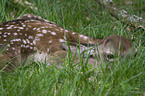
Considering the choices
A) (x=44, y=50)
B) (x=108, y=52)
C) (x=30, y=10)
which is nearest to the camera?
(x=108, y=52)

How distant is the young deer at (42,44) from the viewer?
137 inches

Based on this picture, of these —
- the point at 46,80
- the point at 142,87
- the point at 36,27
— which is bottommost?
the point at 142,87

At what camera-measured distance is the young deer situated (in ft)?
11.4

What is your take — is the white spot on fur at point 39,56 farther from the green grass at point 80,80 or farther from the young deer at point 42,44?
the green grass at point 80,80

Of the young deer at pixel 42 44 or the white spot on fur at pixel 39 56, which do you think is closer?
the young deer at pixel 42 44

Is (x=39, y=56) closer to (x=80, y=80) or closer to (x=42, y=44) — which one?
(x=42, y=44)

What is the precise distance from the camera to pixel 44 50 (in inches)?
151

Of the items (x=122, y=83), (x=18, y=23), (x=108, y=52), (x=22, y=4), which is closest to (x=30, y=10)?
(x=22, y=4)

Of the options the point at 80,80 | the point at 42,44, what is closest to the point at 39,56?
the point at 42,44

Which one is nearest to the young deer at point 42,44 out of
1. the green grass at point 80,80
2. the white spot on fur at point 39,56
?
the white spot on fur at point 39,56

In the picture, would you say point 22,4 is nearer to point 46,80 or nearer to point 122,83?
point 46,80

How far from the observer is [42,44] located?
383 cm

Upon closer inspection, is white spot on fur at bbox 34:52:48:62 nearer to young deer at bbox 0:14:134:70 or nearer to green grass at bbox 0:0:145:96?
young deer at bbox 0:14:134:70

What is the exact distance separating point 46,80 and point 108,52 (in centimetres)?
124
